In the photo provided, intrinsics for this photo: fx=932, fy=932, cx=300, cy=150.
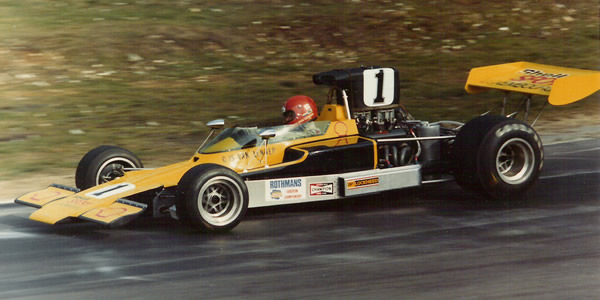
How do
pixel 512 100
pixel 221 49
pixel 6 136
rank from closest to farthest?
pixel 6 136, pixel 512 100, pixel 221 49

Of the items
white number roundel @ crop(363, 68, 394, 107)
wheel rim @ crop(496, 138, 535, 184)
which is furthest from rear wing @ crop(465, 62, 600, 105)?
white number roundel @ crop(363, 68, 394, 107)

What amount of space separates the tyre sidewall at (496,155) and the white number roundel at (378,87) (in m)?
1.24

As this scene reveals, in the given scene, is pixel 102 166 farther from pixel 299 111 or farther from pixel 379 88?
pixel 379 88

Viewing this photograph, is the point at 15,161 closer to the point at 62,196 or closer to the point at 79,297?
the point at 62,196

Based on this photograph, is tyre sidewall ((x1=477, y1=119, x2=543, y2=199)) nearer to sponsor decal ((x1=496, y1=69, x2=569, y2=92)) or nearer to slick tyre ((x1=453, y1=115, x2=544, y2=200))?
slick tyre ((x1=453, y1=115, x2=544, y2=200))

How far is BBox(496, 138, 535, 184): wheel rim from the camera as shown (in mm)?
9586

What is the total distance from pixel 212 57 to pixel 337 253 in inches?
495

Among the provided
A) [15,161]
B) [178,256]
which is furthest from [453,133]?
[15,161]

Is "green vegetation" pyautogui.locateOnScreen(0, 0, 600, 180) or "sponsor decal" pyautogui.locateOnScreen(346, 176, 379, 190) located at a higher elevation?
"green vegetation" pyautogui.locateOnScreen(0, 0, 600, 180)

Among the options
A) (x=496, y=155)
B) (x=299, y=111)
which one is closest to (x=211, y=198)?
(x=299, y=111)

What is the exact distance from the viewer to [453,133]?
1041cm

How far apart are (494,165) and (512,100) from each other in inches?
316

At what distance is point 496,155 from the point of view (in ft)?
30.7

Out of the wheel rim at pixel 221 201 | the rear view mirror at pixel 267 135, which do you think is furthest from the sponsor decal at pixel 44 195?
the rear view mirror at pixel 267 135
